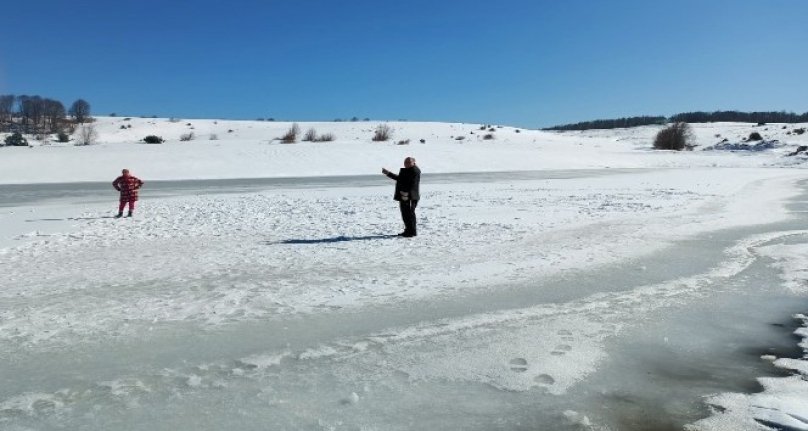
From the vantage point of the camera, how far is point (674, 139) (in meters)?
54.9

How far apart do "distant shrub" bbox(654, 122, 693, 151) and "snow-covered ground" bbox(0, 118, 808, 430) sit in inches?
1710

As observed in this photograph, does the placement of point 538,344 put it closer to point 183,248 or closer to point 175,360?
point 175,360

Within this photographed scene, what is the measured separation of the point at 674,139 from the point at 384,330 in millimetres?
56722

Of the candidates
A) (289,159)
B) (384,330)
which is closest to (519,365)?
(384,330)

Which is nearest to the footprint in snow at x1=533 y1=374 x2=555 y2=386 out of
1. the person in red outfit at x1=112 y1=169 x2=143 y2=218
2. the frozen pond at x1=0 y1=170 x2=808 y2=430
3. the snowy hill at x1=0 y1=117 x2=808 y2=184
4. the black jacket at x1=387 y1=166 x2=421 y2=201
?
the frozen pond at x1=0 y1=170 x2=808 y2=430

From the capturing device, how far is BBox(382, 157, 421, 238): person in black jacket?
10.4 metres

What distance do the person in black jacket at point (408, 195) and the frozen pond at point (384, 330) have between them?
0.50m

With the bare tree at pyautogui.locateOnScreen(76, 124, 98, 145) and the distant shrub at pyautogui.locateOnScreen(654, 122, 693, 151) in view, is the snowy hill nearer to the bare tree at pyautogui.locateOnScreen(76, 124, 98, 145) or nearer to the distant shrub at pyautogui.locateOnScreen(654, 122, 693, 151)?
the bare tree at pyautogui.locateOnScreen(76, 124, 98, 145)

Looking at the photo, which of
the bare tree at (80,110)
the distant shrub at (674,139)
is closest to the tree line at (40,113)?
the bare tree at (80,110)

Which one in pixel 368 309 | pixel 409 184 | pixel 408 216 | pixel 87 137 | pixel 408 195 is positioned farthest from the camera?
pixel 87 137

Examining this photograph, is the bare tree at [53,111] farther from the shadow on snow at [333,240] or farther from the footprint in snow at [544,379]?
the footprint in snow at [544,379]

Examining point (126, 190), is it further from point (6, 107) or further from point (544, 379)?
point (6, 107)

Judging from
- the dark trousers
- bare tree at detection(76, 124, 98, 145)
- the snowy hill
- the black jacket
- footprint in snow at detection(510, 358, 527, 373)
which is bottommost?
footprint in snow at detection(510, 358, 527, 373)

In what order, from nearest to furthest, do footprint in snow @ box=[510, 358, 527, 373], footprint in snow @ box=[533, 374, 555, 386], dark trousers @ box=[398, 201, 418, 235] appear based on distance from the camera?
footprint in snow @ box=[533, 374, 555, 386]
footprint in snow @ box=[510, 358, 527, 373]
dark trousers @ box=[398, 201, 418, 235]
